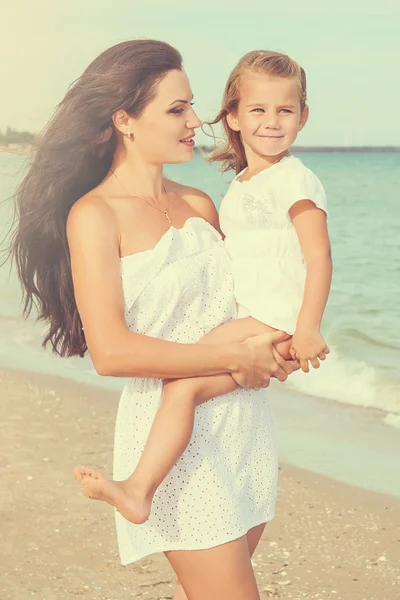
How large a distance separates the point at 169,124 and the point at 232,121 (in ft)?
1.90

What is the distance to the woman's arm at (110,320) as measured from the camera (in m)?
3.23

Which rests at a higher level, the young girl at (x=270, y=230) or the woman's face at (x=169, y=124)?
the woman's face at (x=169, y=124)

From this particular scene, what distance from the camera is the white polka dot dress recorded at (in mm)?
3352

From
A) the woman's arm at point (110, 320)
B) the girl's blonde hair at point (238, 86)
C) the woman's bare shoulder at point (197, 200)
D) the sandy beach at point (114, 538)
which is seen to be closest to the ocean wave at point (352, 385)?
the sandy beach at point (114, 538)

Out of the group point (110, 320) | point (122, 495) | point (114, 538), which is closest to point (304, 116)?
point (110, 320)

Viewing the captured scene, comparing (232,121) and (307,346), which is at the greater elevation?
(232,121)

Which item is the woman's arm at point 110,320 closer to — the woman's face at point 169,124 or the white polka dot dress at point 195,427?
the white polka dot dress at point 195,427

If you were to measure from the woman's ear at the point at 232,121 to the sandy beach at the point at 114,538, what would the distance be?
10.0 ft

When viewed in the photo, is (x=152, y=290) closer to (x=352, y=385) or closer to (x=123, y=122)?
(x=123, y=122)

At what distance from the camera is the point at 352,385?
10.9 metres

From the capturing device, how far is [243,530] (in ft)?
11.2

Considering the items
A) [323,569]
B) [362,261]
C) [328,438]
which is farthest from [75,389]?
[362,261]

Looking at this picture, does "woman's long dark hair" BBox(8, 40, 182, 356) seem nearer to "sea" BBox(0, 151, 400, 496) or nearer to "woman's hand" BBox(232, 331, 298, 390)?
"sea" BBox(0, 151, 400, 496)

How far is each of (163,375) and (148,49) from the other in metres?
0.99
